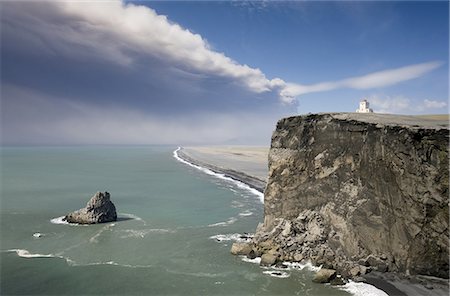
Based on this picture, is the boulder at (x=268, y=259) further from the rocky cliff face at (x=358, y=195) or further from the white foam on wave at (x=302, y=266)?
the white foam on wave at (x=302, y=266)

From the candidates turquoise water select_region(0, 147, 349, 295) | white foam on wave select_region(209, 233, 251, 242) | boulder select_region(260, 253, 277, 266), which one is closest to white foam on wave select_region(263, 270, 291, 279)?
turquoise water select_region(0, 147, 349, 295)

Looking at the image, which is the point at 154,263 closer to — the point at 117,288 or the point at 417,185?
the point at 117,288

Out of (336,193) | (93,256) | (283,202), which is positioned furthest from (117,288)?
(336,193)

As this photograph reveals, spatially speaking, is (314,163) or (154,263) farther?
(314,163)

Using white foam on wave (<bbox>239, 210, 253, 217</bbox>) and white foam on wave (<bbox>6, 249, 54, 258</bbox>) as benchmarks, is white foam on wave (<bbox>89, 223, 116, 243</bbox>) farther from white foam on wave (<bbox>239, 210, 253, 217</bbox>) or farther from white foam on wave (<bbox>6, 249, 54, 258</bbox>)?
white foam on wave (<bbox>239, 210, 253, 217</bbox>)

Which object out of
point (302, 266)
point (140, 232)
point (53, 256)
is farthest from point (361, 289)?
point (53, 256)
